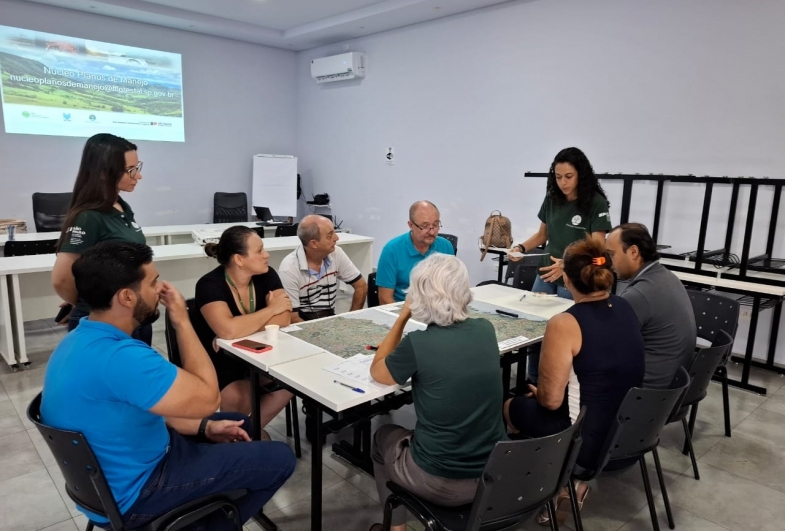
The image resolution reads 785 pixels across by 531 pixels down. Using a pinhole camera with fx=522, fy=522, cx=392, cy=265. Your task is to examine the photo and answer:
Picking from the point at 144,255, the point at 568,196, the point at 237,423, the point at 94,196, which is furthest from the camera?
the point at 568,196

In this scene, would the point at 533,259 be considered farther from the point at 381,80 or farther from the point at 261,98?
the point at 261,98

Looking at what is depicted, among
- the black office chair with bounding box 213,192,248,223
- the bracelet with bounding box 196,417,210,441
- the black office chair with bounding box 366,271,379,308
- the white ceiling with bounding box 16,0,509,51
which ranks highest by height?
the white ceiling with bounding box 16,0,509,51

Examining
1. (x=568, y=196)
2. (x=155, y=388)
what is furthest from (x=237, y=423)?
(x=568, y=196)

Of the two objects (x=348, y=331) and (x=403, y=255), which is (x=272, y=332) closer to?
(x=348, y=331)

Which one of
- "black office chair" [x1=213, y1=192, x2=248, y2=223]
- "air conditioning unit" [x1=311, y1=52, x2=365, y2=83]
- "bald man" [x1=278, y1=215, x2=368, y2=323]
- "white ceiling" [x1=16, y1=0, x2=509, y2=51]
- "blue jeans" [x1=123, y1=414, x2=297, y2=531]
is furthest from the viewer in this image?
"black office chair" [x1=213, y1=192, x2=248, y2=223]

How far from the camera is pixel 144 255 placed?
1536 millimetres

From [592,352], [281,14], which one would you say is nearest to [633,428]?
[592,352]

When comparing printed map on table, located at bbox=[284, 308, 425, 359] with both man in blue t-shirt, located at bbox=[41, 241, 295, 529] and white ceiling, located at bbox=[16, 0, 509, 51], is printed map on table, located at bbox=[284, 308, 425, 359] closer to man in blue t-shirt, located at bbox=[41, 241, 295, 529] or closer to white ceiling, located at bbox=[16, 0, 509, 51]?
man in blue t-shirt, located at bbox=[41, 241, 295, 529]

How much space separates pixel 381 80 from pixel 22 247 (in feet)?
14.9

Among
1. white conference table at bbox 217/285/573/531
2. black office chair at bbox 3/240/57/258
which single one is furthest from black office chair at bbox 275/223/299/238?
white conference table at bbox 217/285/573/531

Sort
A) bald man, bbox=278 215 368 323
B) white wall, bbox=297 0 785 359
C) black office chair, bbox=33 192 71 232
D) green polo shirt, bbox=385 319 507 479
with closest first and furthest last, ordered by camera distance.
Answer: green polo shirt, bbox=385 319 507 479 < bald man, bbox=278 215 368 323 < white wall, bbox=297 0 785 359 < black office chair, bbox=33 192 71 232

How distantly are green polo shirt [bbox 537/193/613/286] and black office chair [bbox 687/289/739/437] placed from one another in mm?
663

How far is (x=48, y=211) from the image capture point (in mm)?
5543

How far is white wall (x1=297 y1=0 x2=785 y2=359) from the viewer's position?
13.2 ft
